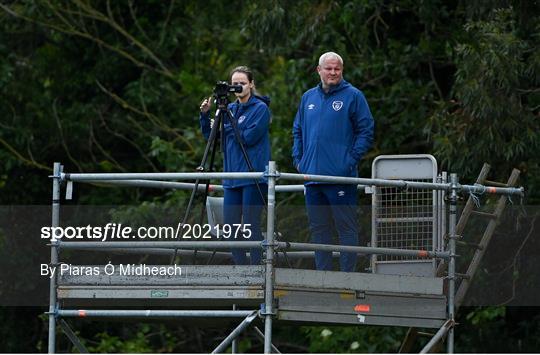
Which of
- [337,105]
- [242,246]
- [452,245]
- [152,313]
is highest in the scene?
[337,105]

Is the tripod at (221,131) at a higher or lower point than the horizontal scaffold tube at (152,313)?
higher

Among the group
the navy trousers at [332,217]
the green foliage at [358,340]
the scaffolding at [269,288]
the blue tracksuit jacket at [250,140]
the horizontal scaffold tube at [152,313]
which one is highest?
the blue tracksuit jacket at [250,140]

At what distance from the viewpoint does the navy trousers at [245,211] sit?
12203 mm

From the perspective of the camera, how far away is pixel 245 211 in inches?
483

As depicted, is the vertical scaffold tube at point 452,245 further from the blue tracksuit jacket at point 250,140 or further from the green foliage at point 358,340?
the green foliage at point 358,340

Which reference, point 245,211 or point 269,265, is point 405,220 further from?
point 269,265

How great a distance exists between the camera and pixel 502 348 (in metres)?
20.2

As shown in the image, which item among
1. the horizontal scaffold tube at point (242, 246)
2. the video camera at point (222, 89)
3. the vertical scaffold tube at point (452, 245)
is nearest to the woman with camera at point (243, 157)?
the video camera at point (222, 89)

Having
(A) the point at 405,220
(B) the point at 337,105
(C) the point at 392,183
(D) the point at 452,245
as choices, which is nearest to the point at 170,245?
(C) the point at 392,183

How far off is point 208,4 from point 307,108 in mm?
11889

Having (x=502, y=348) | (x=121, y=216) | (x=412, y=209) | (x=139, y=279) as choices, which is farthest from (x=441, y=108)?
(x=139, y=279)

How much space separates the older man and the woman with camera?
34 cm

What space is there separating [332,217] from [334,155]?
0.45 m

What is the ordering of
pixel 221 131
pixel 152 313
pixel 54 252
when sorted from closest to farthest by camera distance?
1. pixel 152 313
2. pixel 54 252
3. pixel 221 131
